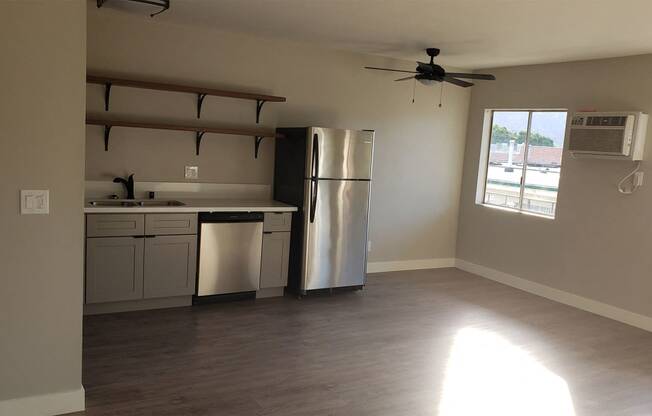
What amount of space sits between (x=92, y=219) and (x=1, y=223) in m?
1.62

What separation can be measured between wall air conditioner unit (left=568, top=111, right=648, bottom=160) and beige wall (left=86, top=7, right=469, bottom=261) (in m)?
1.69

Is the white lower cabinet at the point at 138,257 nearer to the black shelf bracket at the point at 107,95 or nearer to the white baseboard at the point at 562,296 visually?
the black shelf bracket at the point at 107,95

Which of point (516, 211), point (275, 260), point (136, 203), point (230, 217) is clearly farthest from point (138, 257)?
point (516, 211)

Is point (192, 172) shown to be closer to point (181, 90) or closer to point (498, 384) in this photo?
point (181, 90)

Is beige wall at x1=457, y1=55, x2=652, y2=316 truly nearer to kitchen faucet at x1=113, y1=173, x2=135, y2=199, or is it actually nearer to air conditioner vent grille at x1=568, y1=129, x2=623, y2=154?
air conditioner vent grille at x1=568, y1=129, x2=623, y2=154

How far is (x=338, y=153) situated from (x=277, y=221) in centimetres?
86

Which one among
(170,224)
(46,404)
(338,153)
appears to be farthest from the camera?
(338,153)

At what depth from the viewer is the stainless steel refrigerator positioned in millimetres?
5008

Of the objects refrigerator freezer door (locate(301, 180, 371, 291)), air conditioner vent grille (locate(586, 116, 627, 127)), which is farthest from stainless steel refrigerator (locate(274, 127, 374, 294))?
air conditioner vent grille (locate(586, 116, 627, 127))

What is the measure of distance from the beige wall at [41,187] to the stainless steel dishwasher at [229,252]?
1.89 metres

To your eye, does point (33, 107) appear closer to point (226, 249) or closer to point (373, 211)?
point (226, 249)

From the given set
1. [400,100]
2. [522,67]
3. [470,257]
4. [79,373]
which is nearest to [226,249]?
[79,373]

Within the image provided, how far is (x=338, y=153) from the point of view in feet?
16.6

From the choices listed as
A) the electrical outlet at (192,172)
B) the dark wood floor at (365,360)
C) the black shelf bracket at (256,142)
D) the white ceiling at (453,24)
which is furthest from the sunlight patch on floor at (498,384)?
the electrical outlet at (192,172)
